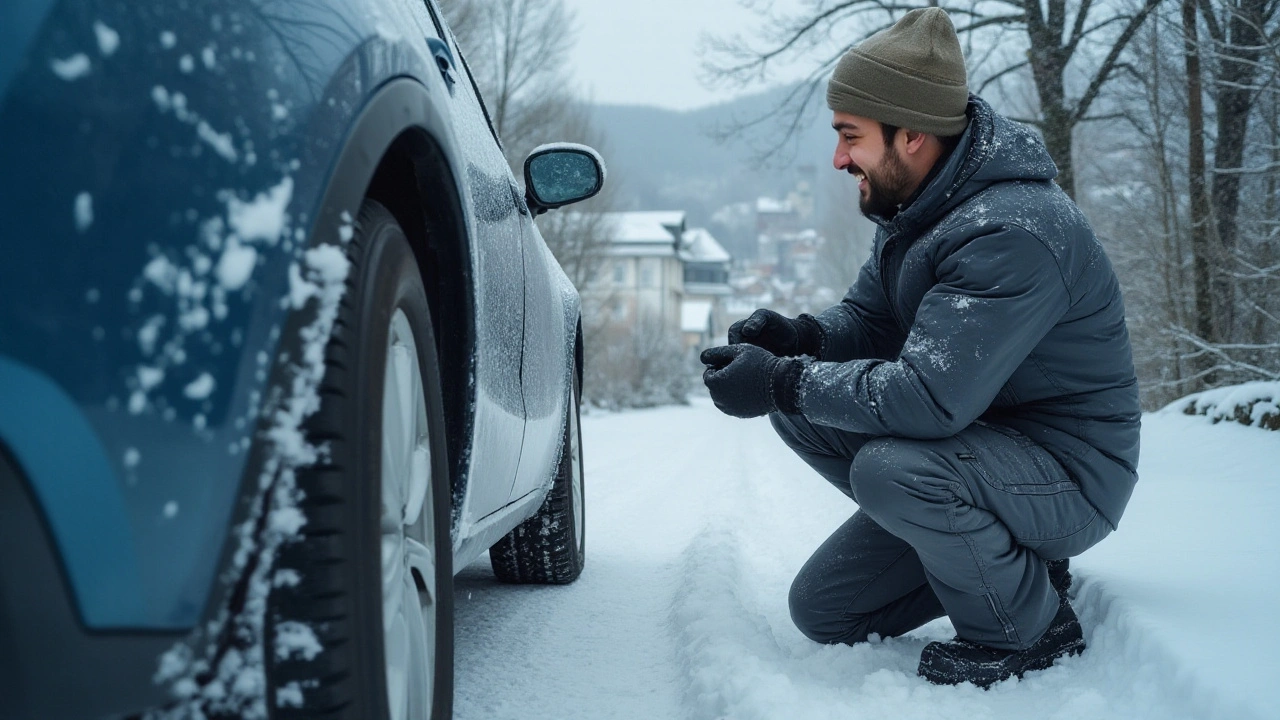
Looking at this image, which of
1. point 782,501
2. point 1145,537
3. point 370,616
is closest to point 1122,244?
point 782,501

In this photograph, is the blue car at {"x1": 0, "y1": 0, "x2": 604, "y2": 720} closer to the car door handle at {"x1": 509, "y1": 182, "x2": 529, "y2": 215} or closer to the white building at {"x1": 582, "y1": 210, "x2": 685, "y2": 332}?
the car door handle at {"x1": 509, "y1": 182, "x2": 529, "y2": 215}

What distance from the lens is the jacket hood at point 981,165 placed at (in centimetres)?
220


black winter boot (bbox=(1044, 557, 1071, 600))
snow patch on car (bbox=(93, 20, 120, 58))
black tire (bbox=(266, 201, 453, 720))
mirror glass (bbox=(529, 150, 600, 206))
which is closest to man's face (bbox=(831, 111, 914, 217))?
mirror glass (bbox=(529, 150, 600, 206))

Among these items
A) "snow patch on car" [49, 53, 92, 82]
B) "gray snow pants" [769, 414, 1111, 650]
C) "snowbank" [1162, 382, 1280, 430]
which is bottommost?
"snowbank" [1162, 382, 1280, 430]

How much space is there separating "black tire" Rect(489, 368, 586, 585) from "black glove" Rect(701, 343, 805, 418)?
839 mm

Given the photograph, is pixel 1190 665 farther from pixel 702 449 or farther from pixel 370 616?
pixel 702 449

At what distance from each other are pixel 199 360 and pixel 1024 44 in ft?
44.4

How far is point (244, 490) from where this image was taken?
869 mm

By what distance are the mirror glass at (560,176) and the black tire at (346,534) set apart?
1.62 m

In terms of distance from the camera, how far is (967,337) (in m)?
1.99

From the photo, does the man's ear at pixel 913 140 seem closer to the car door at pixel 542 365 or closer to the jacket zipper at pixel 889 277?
the jacket zipper at pixel 889 277

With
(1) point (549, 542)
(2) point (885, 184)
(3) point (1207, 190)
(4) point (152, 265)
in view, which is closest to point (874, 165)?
(2) point (885, 184)

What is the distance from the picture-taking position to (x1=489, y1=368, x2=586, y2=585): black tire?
304cm

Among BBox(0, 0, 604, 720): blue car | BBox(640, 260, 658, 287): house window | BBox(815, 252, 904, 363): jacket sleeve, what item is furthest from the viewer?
BBox(640, 260, 658, 287): house window
